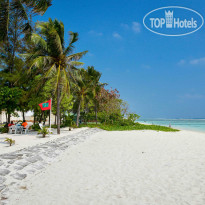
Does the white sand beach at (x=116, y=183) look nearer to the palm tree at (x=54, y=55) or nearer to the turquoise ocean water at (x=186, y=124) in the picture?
the palm tree at (x=54, y=55)

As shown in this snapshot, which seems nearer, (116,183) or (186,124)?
(116,183)

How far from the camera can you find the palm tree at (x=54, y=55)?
48.3 ft

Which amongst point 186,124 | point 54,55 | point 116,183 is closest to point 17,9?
point 54,55

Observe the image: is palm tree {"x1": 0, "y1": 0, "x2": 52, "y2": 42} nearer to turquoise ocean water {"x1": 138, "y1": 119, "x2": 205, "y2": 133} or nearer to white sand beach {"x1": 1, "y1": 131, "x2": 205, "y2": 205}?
white sand beach {"x1": 1, "y1": 131, "x2": 205, "y2": 205}

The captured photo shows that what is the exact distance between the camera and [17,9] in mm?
12766

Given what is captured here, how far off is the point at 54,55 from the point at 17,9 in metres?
4.25

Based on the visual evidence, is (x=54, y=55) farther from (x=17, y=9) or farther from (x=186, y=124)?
(x=186, y=124)

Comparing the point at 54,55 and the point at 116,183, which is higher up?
the point at 54,55

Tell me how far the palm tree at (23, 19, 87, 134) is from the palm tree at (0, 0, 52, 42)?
1548 millimetres

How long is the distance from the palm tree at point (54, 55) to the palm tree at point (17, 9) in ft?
5.08

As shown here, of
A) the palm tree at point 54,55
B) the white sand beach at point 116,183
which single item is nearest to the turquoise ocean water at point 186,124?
the palm tree at point 54,55

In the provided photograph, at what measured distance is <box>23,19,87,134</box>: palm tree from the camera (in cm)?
1471

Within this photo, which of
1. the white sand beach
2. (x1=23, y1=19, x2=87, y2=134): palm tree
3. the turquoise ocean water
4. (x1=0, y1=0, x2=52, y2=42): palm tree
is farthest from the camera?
the turquoise ocean water

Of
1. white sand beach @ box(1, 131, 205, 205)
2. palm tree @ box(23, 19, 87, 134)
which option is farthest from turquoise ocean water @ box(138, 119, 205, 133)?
white sand beach @ box(1, 131, 205, 205)
